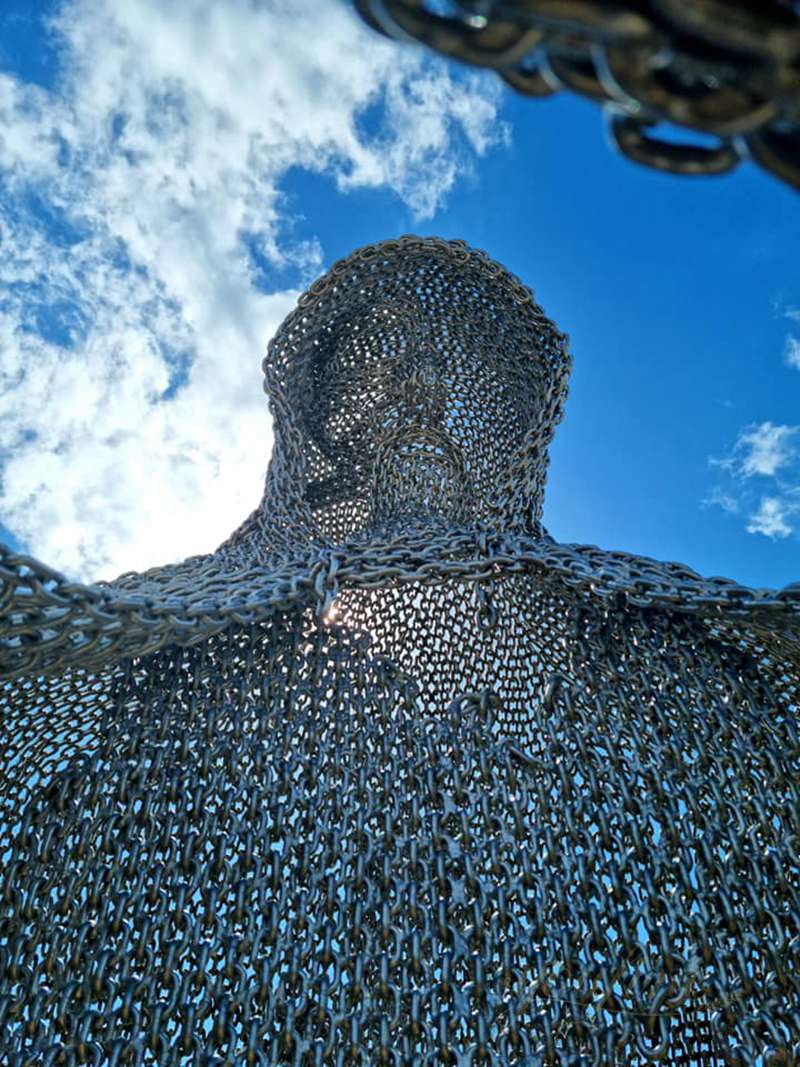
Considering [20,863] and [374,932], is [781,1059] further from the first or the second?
[20,863]

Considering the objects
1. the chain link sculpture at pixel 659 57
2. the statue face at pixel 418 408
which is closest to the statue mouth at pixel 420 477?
the statue face at pixel 418 408

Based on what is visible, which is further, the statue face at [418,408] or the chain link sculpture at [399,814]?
the statue face at [418,408]

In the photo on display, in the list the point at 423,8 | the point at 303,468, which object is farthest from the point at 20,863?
the point at 423,8

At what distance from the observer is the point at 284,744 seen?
4.13 m

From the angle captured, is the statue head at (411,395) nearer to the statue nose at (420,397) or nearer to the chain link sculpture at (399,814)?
the statue nose at (420,397)

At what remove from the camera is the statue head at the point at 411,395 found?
241 inches

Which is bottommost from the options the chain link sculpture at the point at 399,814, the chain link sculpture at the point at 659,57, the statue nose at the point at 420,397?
the chain link sculpture at the point at 399,814

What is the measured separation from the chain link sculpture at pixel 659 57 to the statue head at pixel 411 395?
481cm

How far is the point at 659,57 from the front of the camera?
87 cm

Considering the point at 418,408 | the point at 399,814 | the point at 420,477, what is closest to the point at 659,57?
the point at 399,814

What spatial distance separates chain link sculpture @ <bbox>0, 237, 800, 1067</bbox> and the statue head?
4.17ft

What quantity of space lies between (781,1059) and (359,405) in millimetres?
5326

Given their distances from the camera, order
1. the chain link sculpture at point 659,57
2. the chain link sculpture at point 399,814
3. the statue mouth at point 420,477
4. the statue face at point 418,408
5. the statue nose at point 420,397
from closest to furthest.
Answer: the chain link sculpture at point 659,57, the chain link sculpture at point 399,814, the statue mouth at point 420,477, the statue face at point 418,408, the statue nose at point 420,397

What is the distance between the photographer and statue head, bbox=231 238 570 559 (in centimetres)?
612
